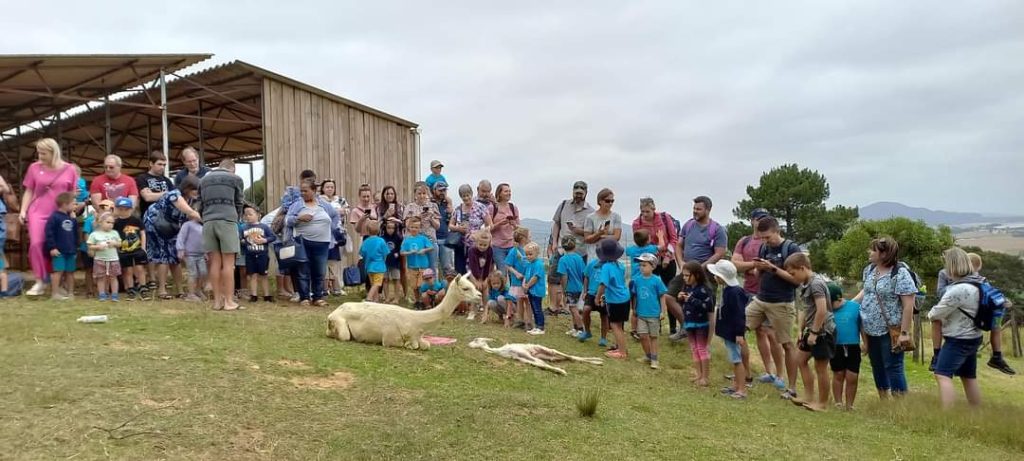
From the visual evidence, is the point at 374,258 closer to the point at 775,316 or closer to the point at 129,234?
the point at 129,234

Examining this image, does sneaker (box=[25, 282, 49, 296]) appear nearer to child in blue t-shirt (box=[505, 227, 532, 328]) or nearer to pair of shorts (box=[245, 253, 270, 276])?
pair of shorts (box=[245, 253, 270, 276])

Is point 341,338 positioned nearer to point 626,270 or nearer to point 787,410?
point 626,270

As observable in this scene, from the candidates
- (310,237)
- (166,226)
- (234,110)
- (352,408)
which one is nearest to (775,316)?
(352,408)

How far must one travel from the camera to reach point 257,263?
9719mm

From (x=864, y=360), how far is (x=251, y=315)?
A: 12.0 meters

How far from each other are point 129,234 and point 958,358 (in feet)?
33.0

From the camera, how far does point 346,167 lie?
48.0 feet

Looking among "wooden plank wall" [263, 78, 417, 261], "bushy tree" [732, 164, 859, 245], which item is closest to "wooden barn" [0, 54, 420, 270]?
"wooden plank wall" [263, 78, 417, 261]

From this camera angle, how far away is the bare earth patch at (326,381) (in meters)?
5.16

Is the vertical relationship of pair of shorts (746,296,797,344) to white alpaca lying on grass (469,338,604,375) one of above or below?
above

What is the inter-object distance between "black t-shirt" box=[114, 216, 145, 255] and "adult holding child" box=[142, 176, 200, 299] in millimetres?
213

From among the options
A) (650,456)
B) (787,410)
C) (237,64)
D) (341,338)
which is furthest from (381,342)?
(237,64)

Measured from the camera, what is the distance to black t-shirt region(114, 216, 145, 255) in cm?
866

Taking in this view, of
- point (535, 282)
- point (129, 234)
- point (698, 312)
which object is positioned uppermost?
point (129, 234)
